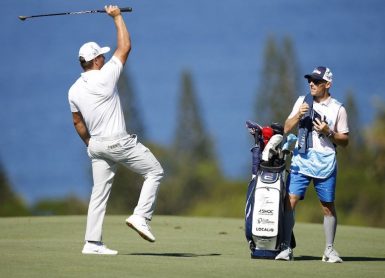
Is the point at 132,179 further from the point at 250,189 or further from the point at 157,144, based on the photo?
the point at 250,189

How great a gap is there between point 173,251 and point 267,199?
5.27ft

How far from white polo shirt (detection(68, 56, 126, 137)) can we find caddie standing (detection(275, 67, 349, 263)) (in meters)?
1.77

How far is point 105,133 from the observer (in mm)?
12328

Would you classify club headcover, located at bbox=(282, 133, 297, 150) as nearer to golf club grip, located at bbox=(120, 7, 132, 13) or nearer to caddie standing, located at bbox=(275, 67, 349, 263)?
caddie standing, located at bbox=(275, 67, 349, 263)

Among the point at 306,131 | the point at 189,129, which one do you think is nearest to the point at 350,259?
the point at 306,131

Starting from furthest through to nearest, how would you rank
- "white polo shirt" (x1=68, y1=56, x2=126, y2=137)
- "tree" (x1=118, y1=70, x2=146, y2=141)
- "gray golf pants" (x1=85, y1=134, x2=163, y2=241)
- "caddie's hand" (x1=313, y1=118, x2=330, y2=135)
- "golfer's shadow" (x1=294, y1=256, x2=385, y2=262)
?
"tree" (x1=118, y1=70, x2=146, y2=141) < "golfer's shadow" (x1=294, y1=256, x2=385, y2=262) < "gray golf pants" (x1=85, y1=134, x2=163, y2=241) < "white polo shirt" (x1=68, y1=56, x2=126, y2=137) < "caddie's hand" (x1=313, y1=118, x2=330, y2=135)

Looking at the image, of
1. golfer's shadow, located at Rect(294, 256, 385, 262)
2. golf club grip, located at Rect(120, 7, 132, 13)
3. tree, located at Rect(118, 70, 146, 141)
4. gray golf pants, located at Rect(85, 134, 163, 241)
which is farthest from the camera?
tree, located at Rect(118, 70, 146, 141)

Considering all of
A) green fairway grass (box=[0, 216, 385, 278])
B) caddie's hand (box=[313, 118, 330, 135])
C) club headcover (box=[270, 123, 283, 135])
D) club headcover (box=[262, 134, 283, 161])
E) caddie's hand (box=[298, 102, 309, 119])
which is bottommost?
green fairway grass (box=[0, 216, 385, 278])

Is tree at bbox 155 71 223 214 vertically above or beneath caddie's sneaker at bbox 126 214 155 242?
beneath

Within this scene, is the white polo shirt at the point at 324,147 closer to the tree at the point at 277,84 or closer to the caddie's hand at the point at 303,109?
the caddie's hand at the point at 303,109

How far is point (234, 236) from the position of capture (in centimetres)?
1585

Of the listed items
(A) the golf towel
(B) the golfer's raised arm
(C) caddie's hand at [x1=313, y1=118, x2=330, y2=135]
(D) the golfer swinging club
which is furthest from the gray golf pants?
(C) caddie's hand at [x1=313, y1=118, x2=330, y2=135]

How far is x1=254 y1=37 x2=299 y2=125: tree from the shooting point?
88.2 meters

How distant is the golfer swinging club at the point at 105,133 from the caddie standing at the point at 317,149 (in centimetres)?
142
